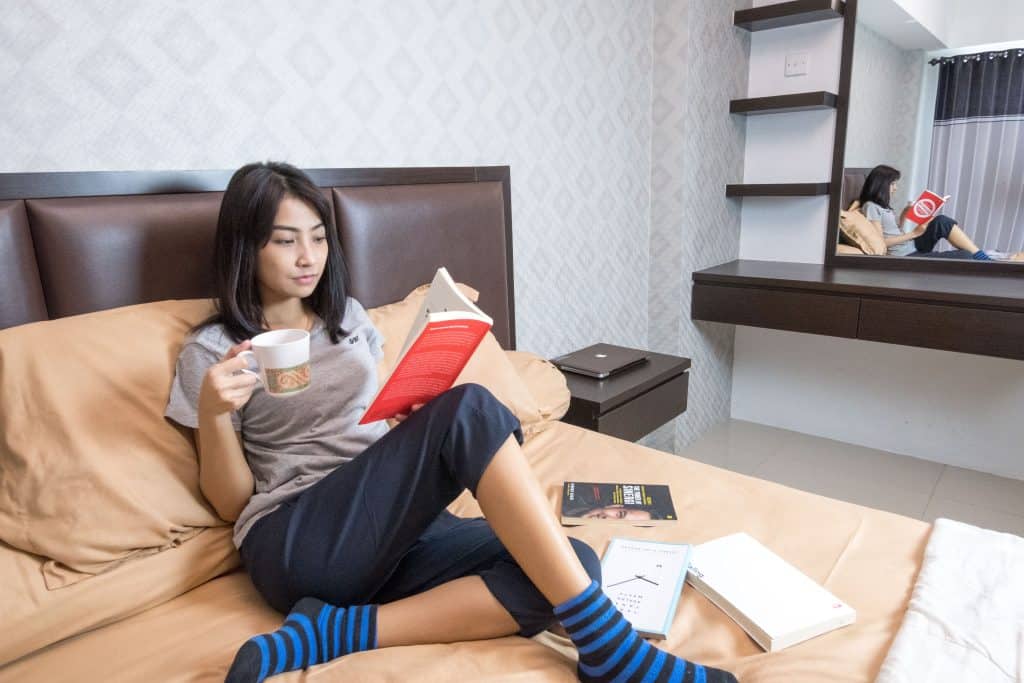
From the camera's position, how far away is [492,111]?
1.98 m

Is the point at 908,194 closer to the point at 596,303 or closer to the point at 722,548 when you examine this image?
the point at 596,303

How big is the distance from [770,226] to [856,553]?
2.05m

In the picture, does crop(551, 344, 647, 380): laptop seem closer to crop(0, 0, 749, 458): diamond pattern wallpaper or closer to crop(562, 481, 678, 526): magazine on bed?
crop(0, 0, 749, 458): diamond pattern wallpaper

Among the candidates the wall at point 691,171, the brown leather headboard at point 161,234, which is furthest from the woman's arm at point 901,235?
the brown leather headboard at point 161,234

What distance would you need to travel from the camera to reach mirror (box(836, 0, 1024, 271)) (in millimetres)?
2344

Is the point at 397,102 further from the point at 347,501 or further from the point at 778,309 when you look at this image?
the point at 778,309

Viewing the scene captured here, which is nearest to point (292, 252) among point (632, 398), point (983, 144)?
point (632, 398)

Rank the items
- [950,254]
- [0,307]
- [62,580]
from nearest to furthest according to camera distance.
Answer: [62,580], [0,307], [950,254]

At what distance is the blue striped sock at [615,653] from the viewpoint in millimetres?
874

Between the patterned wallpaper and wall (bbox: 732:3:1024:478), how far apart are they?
10cm

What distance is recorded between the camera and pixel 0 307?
1.08 meters

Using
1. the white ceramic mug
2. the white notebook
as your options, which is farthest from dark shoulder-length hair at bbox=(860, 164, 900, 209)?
the white ceramic mug

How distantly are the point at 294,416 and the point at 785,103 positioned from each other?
2.29 meters

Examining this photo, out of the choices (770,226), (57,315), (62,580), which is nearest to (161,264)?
(57,315)
